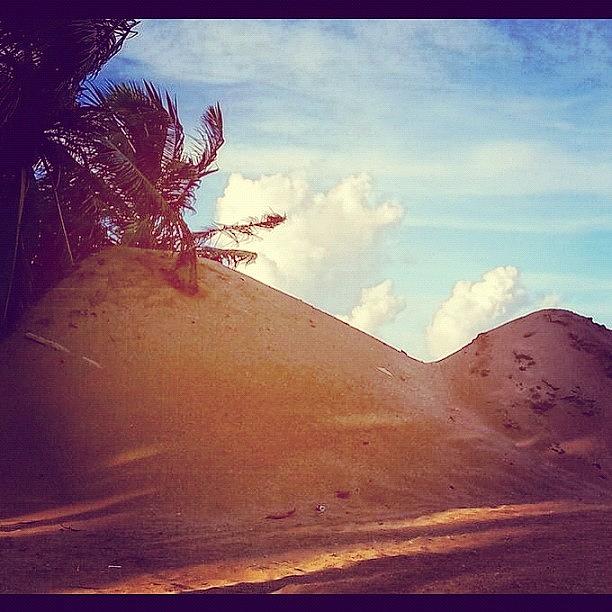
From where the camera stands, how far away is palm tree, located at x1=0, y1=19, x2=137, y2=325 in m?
10.2

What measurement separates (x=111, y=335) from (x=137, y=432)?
2.10m

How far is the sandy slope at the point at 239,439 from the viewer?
23.1 feet

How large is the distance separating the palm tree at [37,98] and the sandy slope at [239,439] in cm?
186

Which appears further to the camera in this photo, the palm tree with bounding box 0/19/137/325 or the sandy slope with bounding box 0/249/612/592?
the palm tree with bounding box 0/19/137/325

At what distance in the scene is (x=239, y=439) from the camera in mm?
10156

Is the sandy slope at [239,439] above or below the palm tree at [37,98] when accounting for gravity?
below

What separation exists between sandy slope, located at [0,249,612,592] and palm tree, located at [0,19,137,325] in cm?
186

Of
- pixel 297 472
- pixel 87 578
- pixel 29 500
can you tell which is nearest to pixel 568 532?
pixel 297 472

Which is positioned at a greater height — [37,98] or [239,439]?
[37,98]

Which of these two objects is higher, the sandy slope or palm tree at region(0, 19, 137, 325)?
palm tree at region(0, 19, 137, 325)

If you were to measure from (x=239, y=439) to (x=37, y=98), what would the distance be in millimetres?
5520

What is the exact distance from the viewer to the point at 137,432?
1012cm

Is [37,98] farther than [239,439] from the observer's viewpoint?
Yes

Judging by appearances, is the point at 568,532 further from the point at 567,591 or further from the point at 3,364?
the point at 3,364
